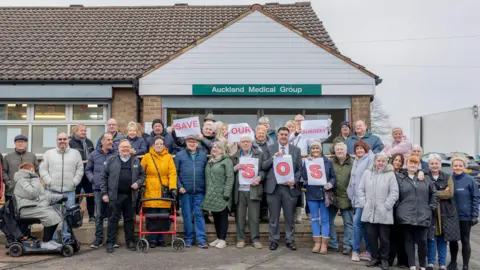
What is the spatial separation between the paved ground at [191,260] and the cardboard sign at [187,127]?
2.33 m

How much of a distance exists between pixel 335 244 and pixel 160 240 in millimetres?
3227

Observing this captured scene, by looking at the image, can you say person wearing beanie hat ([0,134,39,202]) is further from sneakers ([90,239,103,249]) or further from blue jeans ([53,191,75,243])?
sneakers ([90,239,103,249])

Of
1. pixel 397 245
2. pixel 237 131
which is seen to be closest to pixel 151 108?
pixel 237 131

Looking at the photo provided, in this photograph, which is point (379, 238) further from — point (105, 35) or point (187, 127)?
point (105, 35)

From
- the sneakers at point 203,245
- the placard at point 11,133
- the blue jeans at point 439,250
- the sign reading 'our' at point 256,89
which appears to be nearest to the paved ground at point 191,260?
the sneakers at point 203,245

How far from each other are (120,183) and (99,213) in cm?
83

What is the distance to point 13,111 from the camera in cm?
1455

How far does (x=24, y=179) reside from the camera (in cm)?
802

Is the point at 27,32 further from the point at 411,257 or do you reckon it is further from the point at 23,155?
the point at 411,257

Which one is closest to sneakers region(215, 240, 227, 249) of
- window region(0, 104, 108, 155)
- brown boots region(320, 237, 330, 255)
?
brown boots region(320, 237, 330, 255)

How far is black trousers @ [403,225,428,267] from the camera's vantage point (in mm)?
7680

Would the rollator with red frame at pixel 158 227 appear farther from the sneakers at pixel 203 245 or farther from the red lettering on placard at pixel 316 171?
the red lettering on placard at pixel 316 171

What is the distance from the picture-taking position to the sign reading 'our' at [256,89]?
45.4ft

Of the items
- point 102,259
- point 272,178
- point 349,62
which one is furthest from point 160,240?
point 349,62
